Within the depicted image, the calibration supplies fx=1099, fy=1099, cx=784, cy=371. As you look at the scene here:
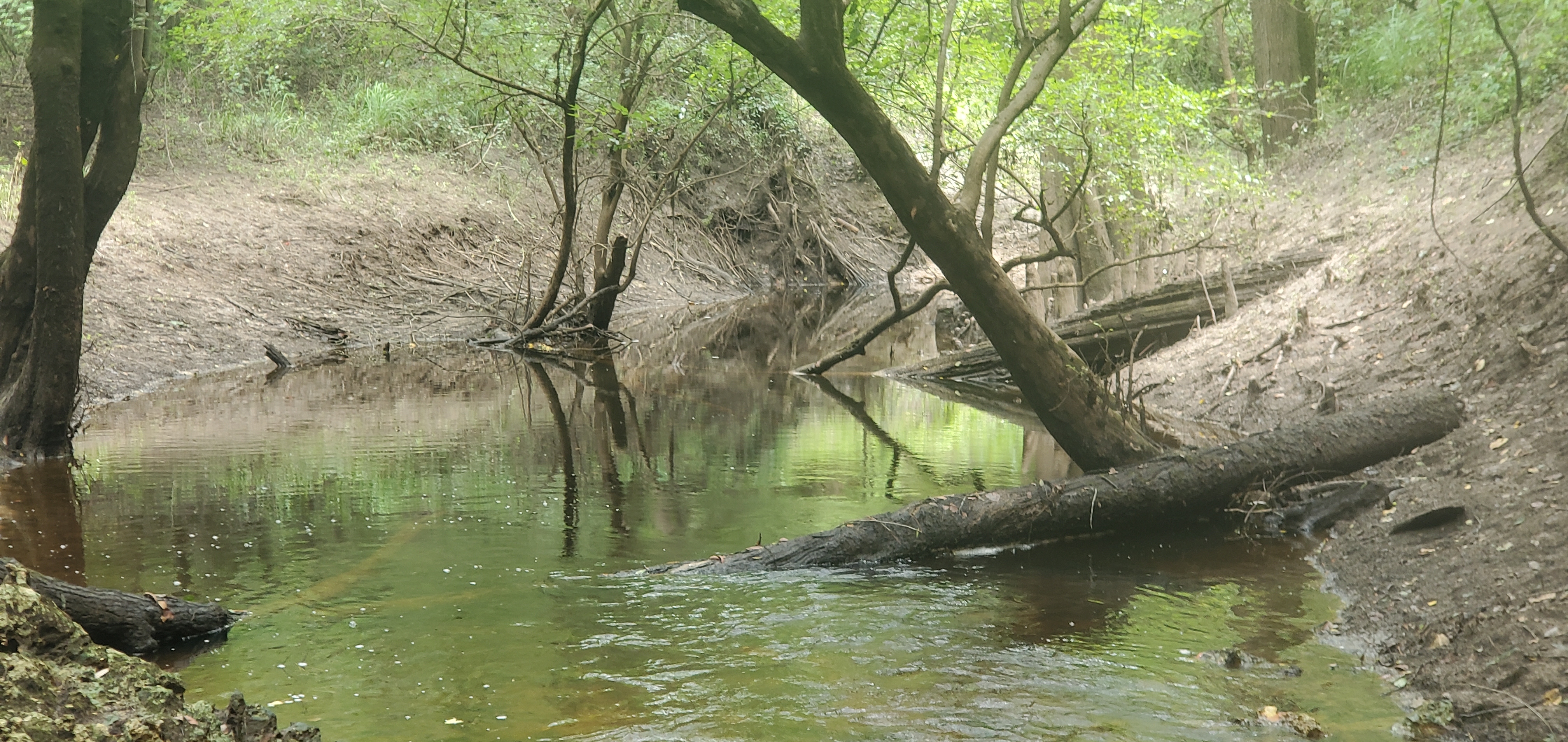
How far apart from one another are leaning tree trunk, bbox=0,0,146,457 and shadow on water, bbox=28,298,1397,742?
2.02 ft

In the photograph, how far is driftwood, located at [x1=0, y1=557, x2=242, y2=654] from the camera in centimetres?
391

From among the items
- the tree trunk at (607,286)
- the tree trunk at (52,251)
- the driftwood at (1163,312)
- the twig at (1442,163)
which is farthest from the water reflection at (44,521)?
the driftwood at (1163,312)

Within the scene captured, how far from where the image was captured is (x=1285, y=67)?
16.8 m

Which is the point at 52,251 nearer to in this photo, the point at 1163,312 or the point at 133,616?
the point at 133,616

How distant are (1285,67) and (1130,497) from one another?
42.3 feet

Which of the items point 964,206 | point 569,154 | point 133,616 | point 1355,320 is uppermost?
point 569,154

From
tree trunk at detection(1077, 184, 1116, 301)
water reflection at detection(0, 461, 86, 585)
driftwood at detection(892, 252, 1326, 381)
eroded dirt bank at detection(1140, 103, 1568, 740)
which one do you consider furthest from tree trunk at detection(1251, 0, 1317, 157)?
water reflection at detection(0, 461, 86, 585)

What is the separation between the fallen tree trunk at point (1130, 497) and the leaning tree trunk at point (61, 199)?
200 inches

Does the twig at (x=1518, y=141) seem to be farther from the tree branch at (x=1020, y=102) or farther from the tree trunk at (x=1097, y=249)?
the tree trunk at (x=1097, y=249)

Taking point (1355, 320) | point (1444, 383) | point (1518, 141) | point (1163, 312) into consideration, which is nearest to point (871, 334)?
point (1163, 312)

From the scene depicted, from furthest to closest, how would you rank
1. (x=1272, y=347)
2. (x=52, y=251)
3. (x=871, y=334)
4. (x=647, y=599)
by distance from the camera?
(x=871, y=334) < (x=1272, y=347) < (x=52, y=251) < (x=647, y=599)

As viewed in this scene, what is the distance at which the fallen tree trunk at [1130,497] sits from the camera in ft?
19.7

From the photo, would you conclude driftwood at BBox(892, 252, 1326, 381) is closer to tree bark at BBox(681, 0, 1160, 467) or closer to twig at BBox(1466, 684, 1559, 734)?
tree bark at BBox(681, 0, 1160, 467)

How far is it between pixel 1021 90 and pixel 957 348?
11156 mm
